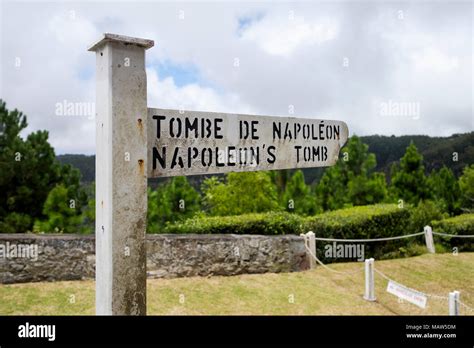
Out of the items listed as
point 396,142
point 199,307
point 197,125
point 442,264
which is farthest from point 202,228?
point 396,142

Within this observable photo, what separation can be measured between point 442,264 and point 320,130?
27.6ft

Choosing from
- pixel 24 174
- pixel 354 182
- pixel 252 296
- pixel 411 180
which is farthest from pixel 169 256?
pixel 411 180


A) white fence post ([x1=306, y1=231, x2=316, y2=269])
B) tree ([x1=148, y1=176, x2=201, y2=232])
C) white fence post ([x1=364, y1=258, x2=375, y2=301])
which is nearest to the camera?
white fence post ([x1=364, y1=258, x2=375, y2=301])

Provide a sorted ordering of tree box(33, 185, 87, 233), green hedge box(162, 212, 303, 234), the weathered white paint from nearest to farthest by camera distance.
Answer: the weathered white paint, green hedge box(162, 212, 303, 234), tree box(33, 185, 87, 233)

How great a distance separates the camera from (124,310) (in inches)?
91.3

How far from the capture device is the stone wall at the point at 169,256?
6688 mm

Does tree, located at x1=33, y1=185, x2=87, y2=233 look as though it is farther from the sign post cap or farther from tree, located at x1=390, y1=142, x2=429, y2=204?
tree, located at x1=390, y1=142, x2=429, y2=204

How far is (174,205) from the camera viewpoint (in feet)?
57.9

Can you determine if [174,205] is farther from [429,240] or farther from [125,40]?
[125,40]

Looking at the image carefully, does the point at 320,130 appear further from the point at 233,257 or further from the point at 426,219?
the point at 426,219

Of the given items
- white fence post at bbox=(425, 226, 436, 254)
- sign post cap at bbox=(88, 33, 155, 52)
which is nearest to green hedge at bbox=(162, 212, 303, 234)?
white fence post at bbox=(425, 226, 436, 254)

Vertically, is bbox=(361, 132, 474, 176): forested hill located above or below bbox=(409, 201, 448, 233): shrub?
above

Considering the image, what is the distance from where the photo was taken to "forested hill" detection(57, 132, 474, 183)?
1378 inches

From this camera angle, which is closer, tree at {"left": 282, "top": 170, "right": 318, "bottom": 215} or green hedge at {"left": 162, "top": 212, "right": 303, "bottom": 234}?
green hedge at {"left": 162, "top": 212, "right": 303, "bottom": 234}
